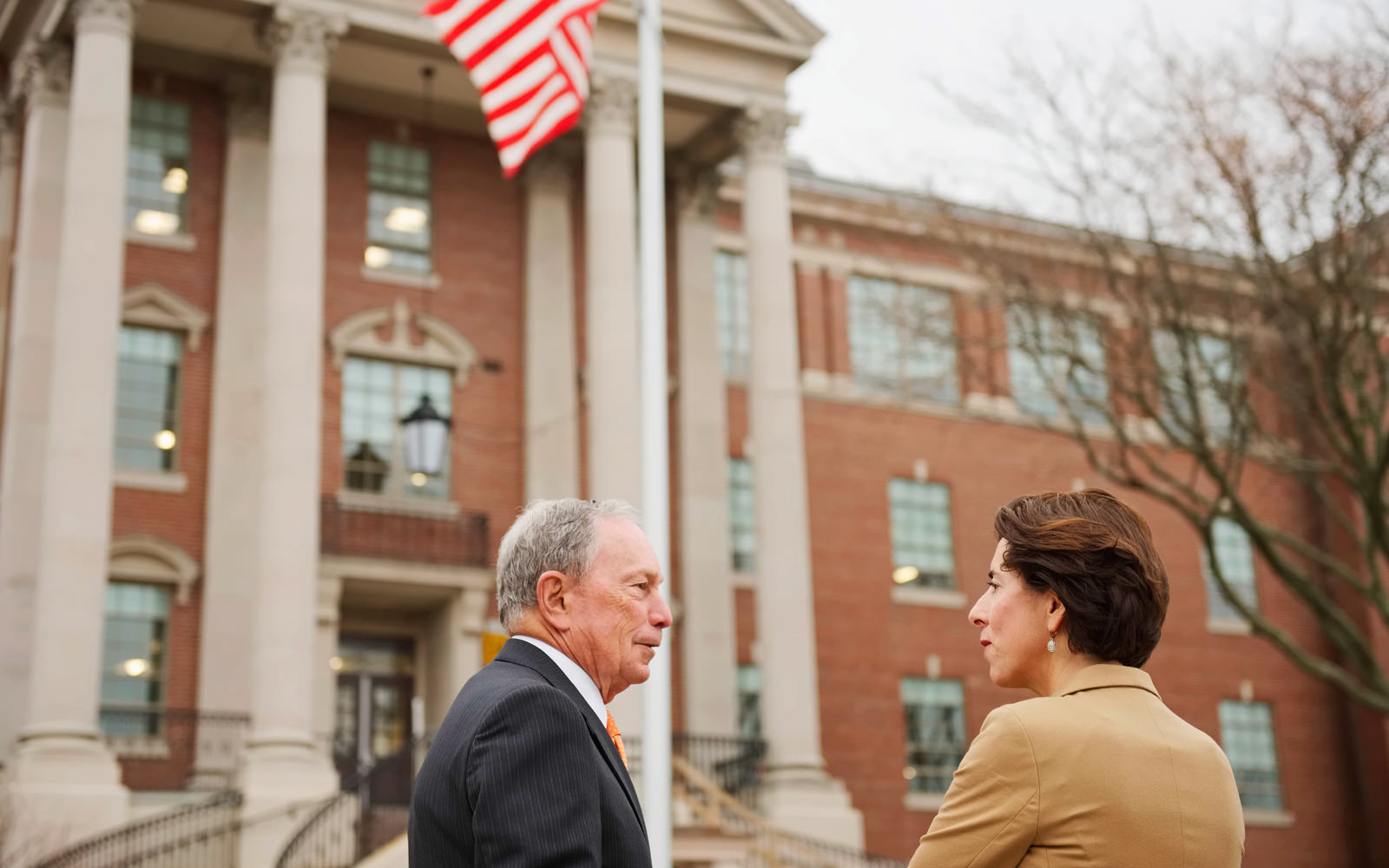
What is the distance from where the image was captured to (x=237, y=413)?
24.4m

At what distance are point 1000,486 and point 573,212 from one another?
11299 millimetres

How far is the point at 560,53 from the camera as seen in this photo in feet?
43.2

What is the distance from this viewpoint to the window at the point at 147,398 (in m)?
24.0

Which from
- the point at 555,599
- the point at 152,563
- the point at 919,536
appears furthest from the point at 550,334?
the point at 555,599

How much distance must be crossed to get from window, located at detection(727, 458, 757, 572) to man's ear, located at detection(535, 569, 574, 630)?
26.0 meters

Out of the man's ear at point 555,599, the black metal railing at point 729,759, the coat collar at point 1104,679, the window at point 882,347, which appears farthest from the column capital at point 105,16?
the coat collar at point 1104,679

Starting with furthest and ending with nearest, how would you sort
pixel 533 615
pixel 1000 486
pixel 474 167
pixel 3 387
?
pixel 1000 486 < pixel 474 167 < pixel 3 387 < pixel 533 615

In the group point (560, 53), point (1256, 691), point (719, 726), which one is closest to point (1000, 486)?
point (1256, 691)

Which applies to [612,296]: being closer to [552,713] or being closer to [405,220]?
[405,220]

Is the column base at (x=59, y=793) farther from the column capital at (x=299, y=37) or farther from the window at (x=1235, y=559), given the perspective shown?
the window at (x=1235, y=559)

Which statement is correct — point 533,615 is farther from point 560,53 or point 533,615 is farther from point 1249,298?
point 1249,298

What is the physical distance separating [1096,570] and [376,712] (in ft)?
75.5

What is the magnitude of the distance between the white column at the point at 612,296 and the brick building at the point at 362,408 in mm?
57

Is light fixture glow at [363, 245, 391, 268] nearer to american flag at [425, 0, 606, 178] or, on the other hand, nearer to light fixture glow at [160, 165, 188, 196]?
light fixture glow at [160, 165, 188, 196]
